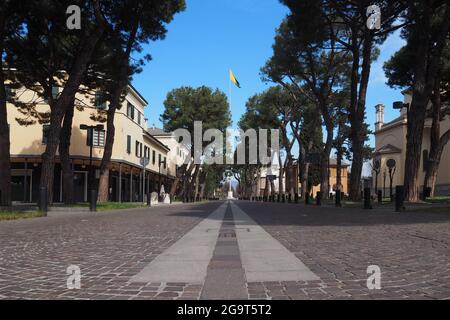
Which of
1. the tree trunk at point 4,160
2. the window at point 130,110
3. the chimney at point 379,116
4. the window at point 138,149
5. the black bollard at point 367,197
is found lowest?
the black bollard at point 367,197

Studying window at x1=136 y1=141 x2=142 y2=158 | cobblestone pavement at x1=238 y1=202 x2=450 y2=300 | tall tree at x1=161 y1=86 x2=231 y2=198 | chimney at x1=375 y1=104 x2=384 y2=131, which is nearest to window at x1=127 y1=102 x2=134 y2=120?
window at x1=136 y1=141 x2=142 y2=158

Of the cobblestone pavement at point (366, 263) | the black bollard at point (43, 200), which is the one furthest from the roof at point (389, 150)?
the cobblestone pavement at point (366, 263)

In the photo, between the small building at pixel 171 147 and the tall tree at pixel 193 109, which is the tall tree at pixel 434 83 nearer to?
the tall tree at pixel 193 109

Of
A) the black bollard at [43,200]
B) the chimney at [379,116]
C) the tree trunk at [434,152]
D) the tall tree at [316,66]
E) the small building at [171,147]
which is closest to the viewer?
the black bollard at [43,200]

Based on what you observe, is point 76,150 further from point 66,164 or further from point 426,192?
point 426,192

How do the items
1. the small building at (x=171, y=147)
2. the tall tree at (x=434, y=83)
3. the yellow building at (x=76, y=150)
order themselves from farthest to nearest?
the small building at (x=171, y=147) → the yellow building at (x=76, y=150) → the tall tree at (x=434, y=83)

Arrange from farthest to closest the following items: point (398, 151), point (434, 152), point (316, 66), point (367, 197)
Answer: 1. point (398, 151)
2. point (316, 66)
3. point (434, 152)
4. point (367, 197)

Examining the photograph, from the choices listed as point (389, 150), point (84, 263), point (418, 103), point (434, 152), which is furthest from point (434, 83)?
point (389, 150)

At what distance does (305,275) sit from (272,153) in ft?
200

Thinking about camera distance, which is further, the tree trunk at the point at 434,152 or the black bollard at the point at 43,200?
the tree trunk at the point at 434,152

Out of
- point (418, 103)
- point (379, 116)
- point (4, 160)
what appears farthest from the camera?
point (379, 116)

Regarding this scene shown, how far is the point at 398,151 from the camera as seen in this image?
65.2 m

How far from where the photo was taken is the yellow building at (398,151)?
5472 cm

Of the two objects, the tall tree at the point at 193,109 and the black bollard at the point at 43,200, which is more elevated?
the tall tree at the point at 193,109
